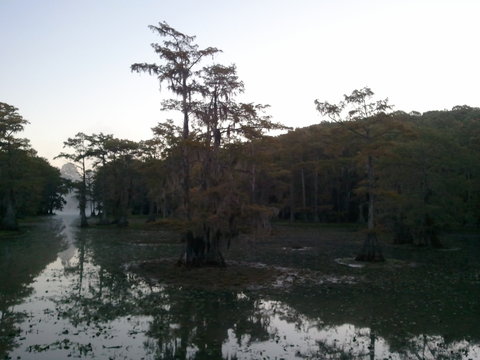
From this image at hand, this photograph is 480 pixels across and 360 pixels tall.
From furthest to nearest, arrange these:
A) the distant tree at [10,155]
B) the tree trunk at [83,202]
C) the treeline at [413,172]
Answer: the tree trunk at [83,202]
the distant tree at [10,155]
the treeline at [413,172]

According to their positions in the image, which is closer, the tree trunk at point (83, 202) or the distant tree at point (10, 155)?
the distant tree at point (10, 155)

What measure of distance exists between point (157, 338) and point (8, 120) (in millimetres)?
42935

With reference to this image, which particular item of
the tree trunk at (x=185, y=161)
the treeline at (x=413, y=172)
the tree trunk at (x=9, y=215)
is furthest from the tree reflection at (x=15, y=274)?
the treeline at (x=413, y=172)

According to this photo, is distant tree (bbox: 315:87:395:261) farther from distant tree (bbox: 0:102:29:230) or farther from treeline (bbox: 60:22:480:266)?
distant tree (bbox: 0:102:29:230)

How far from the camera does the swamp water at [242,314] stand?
11180 millimetres

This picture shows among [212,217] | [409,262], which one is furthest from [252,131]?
[409,262]

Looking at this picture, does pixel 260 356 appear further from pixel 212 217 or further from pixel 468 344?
pixel 212 217

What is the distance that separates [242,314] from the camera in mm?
14641

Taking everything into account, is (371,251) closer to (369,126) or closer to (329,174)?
(369,126)

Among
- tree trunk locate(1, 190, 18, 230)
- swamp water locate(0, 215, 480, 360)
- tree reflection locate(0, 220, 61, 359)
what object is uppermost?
tree trunk locate(1, 190, 18, 230)

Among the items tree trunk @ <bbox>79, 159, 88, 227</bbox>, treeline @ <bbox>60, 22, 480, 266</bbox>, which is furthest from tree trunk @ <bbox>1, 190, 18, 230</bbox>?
treeline @ <bbox>60, 22, 480, 266</bbox>

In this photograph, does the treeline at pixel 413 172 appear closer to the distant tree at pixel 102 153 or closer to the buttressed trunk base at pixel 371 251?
the buttressed trunk base at pixel 371 251

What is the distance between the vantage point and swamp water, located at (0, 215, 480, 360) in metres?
11.2

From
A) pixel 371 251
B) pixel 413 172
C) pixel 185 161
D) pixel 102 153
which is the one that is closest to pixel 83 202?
pixel 102 153
